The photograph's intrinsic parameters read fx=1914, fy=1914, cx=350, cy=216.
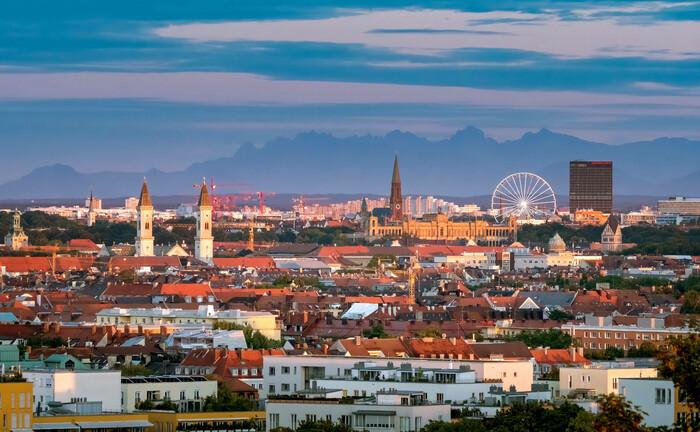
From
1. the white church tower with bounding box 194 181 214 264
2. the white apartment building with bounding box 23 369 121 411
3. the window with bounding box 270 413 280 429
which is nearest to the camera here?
the window with bounding box 270 413 280 429

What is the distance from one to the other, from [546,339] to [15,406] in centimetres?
3834

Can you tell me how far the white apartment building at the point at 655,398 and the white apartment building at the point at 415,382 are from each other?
24.1 ft

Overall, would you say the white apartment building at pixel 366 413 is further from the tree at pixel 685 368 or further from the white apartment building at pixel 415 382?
the tree at pixel 685 368

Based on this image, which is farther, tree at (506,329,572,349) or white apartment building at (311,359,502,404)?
tree at (506,329,572,349)

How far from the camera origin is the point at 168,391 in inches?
1647

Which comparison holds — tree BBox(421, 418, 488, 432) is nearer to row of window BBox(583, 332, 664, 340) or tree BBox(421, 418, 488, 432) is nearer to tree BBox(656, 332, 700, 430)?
tree BBox(656, 332, 700, 430)

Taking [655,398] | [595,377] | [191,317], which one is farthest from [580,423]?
[191,317]

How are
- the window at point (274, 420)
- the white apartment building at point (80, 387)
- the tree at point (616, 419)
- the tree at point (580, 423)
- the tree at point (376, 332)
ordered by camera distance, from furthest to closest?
the tree at point (376, 332) → the white apartment building at point (80, 387) → the window at point (274, 420) → the tree at point (580, 423) → the tree at point (616, 419)

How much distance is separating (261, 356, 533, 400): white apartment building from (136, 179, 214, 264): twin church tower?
12065cm

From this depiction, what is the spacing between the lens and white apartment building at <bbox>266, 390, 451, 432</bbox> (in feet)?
107

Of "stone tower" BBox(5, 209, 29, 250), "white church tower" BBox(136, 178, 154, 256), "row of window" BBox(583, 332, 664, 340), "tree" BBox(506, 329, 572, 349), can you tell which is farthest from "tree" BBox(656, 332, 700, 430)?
"stone tower" BBox(5, 209, 29, 250)

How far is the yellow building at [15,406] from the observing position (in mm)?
31250

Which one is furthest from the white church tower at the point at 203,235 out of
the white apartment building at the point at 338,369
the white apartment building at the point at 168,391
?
the white apartment building at the point at 168,391

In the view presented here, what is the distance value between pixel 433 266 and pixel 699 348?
148 meters
